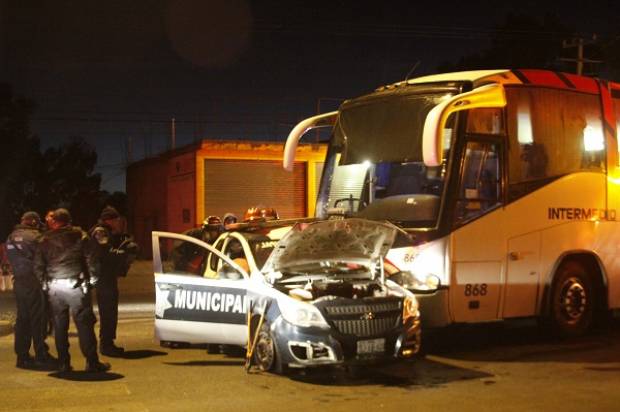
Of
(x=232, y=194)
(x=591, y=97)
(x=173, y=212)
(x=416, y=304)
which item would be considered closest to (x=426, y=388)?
(x=416, y=304)

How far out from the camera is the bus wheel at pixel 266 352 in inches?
372

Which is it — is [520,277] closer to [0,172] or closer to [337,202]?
[337,202]

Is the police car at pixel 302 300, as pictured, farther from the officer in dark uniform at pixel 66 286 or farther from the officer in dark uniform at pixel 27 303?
the officer in dark uniform at pixel 27 303

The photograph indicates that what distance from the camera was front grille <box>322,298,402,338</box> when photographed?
363 inches

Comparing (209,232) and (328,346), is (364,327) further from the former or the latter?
(209,232)

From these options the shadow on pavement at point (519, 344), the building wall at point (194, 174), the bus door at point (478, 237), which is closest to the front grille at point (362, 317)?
the bus door at point (478, 237)

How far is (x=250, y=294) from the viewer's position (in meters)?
9.93

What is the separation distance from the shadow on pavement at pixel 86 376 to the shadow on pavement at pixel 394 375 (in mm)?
1953

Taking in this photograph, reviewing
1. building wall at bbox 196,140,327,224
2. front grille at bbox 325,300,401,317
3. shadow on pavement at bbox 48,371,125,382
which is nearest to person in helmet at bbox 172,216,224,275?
shadow on pavement at bbox 48,371,125,382

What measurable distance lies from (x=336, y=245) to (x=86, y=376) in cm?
311

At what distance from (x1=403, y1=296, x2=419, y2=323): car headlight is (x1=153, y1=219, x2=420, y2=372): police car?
1cm

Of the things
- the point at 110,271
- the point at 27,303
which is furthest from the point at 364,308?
the point at 27,303

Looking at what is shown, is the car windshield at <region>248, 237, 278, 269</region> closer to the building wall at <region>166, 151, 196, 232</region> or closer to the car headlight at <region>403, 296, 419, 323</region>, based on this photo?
the car headlight at <region>403, 296, 419, 323</region>

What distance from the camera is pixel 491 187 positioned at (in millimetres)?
11406
